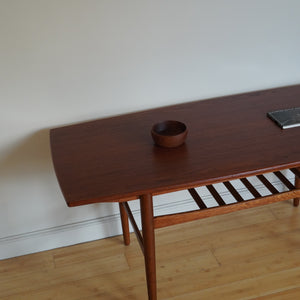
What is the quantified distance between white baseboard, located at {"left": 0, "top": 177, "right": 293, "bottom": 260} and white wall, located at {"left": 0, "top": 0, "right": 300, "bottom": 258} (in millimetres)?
12

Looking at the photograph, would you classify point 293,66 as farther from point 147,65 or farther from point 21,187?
point 21,187

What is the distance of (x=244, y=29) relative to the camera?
6.20 feet

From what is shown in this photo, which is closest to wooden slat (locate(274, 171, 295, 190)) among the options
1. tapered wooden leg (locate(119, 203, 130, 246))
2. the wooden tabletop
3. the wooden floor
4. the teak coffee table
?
the teak coffee table

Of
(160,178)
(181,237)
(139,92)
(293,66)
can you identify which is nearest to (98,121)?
(139,92)

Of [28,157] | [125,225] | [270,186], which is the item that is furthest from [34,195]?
[270,186]

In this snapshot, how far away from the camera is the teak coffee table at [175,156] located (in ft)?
4.74

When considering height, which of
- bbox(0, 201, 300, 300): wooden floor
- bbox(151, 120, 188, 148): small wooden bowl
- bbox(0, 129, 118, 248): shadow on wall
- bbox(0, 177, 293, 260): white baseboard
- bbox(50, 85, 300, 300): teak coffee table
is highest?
bbox(151, 120, 188, 148): small wooden bowl

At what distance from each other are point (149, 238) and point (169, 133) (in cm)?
41

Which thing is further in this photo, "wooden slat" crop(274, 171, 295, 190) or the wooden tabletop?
"wooden slat" crop(274, 171, 295, 190)

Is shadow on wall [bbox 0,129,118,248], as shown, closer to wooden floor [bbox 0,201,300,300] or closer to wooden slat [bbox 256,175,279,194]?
wooden floor [bbox 0,201,300,300]

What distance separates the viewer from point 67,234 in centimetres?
218

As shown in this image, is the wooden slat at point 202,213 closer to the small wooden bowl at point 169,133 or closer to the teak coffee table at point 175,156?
the teak coffee table at point 175,156

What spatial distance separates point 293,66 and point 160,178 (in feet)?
3.28

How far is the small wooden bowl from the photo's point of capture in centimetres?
158
